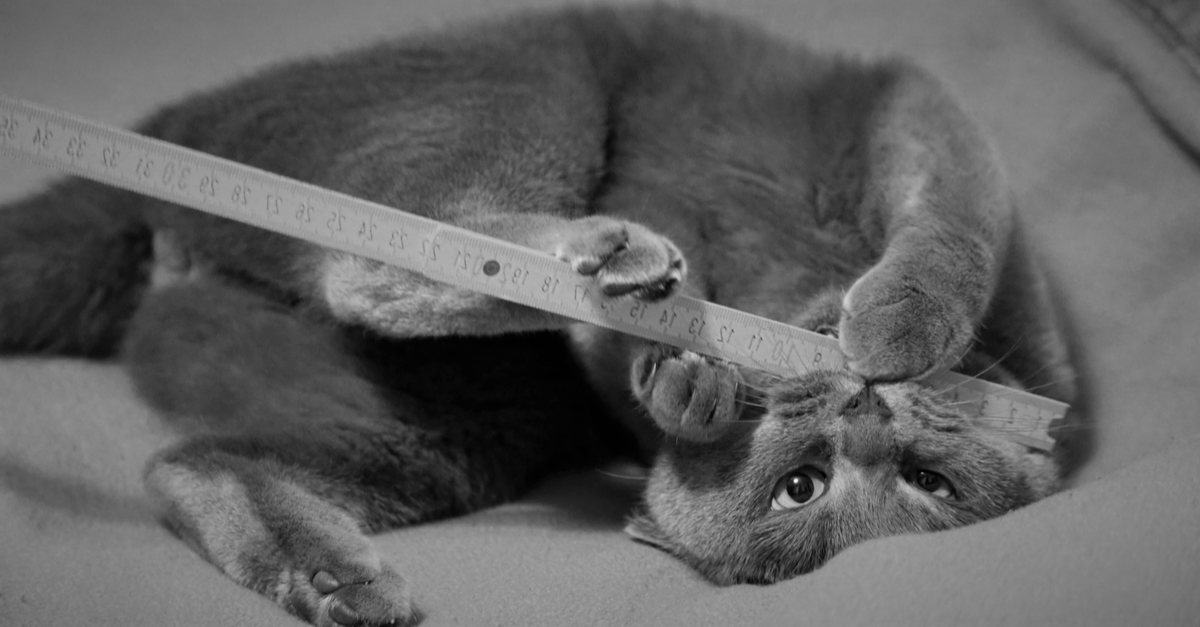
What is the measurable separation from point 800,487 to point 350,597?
22.5 inches

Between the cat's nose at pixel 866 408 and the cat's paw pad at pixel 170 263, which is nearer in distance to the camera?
the cat's nose at pixel 866 408

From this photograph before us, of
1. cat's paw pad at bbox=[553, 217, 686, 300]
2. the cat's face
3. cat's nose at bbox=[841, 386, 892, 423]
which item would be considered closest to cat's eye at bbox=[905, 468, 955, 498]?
the cat's face

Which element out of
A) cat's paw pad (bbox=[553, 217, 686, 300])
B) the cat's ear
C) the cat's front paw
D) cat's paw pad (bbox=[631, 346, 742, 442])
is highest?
the cat's front paw

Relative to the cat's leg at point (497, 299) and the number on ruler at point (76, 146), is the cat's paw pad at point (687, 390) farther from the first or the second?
the number on ruler at point (76, 146)

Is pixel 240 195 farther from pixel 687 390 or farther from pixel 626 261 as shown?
pixel 687 390

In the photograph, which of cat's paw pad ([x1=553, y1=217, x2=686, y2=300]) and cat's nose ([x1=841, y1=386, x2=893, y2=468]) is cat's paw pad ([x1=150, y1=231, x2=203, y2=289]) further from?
cat's nose ([x1=841, y1=386, x2=893, y2=468])

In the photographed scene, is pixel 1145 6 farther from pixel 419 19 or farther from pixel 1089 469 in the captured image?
pixel 419 19

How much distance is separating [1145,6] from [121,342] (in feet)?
6.43

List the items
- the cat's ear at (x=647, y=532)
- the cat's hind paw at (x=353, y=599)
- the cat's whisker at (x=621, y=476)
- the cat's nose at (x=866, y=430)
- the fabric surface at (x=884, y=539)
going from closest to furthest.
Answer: the fabric surface at (x=884, y=539) → the cat's hind paw at (x=353, y=599) → the cat's nose at (x=866, y=430) → the cat's ear at (x=647, y=532) → the cat's whisker at (x=621, y=476)

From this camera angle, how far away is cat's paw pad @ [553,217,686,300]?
1110 millimetres

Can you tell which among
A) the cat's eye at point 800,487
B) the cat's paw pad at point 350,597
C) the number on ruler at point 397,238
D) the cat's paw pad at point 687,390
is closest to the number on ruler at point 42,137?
the number on ruler at point 397,238

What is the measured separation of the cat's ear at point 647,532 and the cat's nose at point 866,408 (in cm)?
32

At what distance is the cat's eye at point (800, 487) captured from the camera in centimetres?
122

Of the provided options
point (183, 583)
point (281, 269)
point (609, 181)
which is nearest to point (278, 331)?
point (281, 269)
